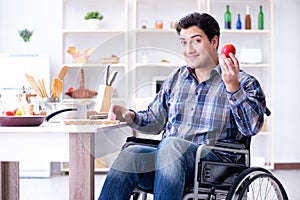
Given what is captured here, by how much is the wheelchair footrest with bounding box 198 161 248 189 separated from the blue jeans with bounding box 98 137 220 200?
0.15 ft

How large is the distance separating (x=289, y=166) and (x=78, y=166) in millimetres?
4291

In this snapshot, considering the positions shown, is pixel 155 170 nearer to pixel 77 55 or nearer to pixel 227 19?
pixel 77 55

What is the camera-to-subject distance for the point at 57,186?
16.3ft

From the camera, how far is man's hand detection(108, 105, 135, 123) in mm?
2340

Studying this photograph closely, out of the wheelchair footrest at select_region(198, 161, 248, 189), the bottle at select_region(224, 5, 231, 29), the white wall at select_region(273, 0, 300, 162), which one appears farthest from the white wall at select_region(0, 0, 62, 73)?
the wheelchair footrest at select_region(198, 161, 248, 189)

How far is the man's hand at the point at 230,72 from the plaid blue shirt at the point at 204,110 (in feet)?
0.09

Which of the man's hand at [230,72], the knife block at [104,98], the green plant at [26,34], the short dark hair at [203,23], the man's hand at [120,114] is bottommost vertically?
the man's hand at [120,114]

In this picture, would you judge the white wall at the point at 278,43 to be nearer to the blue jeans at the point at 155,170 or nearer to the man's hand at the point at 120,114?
the man's hand at the point at 120,114

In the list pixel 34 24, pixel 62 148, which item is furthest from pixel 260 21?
pixel 62 148

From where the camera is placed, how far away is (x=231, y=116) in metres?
2.31

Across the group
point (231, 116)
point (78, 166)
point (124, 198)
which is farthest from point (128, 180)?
point (231, 116)

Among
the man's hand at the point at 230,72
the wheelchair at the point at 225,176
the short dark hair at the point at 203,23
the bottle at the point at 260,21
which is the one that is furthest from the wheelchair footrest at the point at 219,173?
the bottle at the point at 260,21

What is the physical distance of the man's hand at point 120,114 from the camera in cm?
234

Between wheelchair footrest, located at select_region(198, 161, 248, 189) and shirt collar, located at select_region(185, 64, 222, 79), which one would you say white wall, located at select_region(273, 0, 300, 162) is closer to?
shirt collar, located at select_region(185, 64, 222, 79)
